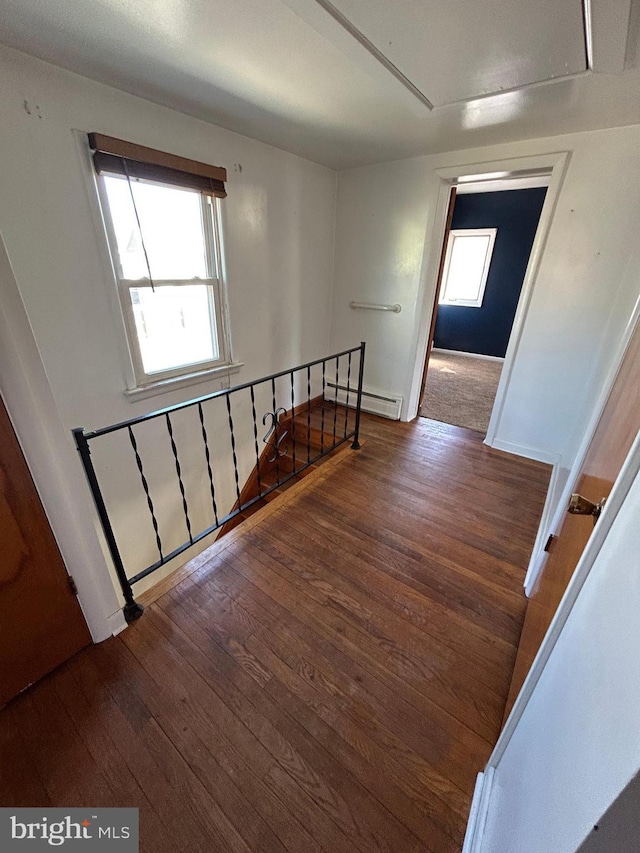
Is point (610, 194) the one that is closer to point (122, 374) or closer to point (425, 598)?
point (425, 598)

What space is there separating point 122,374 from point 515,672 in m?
2.45

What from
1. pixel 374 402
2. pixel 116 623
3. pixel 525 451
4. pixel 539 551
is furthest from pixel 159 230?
pixel 525 451

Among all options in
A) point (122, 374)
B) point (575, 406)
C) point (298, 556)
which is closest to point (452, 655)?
point (298, 556)

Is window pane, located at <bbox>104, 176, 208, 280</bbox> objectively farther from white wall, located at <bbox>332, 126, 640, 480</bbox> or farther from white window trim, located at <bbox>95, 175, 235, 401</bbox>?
white wall, located at <bbox>332, 126, 640, 480</bbox>

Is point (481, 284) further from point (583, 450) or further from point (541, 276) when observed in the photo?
point (583, 450)

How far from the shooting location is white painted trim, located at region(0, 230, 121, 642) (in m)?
0.95

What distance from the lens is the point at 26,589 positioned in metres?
1.13

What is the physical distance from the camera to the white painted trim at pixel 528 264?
2266mm

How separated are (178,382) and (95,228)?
98 cm

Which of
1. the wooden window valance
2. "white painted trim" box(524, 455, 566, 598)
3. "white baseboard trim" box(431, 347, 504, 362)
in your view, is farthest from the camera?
"white baseboard trim" box(431, 347, 504, 362)

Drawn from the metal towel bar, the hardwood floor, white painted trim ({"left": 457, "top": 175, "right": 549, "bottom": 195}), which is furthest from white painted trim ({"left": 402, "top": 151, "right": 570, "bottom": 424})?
white painted trim ({"left": 457, "top": 175, "right": 549, "bottom": 195})

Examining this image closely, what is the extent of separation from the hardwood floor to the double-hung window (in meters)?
1.38

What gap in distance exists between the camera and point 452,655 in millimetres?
1363

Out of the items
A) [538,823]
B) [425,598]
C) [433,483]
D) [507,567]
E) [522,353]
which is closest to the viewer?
[538,823]
